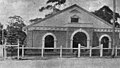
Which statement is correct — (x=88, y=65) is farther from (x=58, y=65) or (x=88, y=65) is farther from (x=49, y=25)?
(x=49, y=25)

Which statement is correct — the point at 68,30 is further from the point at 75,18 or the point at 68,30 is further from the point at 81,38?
the point at 81,38

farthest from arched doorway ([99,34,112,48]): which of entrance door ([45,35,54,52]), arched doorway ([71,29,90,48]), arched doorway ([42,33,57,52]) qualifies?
entrance door ([45,35,54,52])

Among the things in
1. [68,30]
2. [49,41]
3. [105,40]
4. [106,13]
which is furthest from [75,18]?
[106,13]

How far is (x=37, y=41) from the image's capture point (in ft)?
57.4

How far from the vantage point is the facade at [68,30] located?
17.4m

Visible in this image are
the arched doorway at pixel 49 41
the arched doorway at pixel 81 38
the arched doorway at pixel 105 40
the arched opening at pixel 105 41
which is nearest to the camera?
the arched doorway at pixel 49 41

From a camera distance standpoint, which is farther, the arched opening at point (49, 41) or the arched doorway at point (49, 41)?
the arched opening at point (49, 41)

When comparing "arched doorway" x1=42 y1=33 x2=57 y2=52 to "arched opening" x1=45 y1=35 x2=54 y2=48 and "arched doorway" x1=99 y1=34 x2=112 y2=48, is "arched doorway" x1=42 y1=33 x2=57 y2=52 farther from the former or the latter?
"arched doorway" x1=99 y1=34 x2=112 y2=48

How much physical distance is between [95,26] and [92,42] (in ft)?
5.05

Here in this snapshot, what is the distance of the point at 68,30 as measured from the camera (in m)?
17.4

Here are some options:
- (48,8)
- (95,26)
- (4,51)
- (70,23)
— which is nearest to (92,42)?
(95,26)

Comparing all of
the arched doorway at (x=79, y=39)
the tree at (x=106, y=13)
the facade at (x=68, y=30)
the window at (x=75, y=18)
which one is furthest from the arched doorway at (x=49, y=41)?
the tree at (x=106, y=13)

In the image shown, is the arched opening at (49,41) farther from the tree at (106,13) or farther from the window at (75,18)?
the tree at (106,13)

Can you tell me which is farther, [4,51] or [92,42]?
[92,42]
